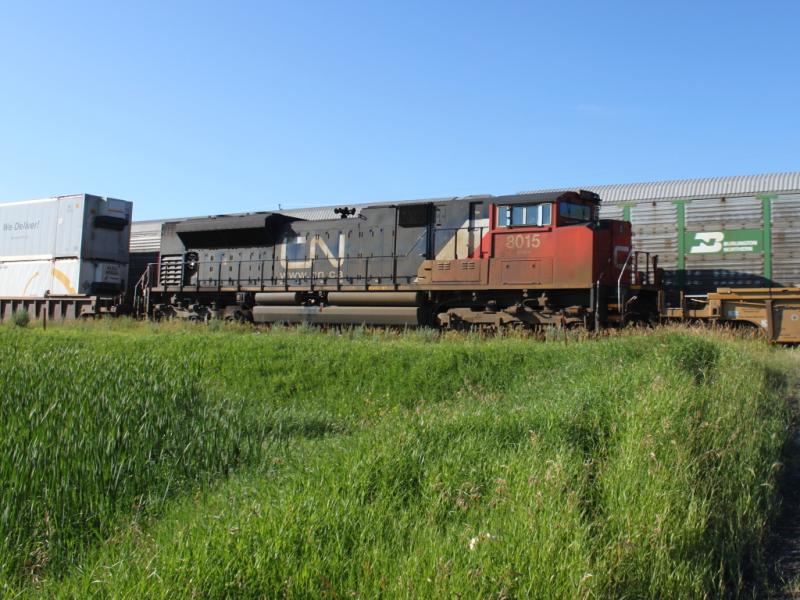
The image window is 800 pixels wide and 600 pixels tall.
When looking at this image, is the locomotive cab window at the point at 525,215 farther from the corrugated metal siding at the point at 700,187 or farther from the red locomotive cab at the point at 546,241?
the corrugated metal siding at the point at 700,187

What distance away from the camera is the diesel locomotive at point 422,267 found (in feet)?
46.8

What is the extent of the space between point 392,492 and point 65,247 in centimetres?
2084

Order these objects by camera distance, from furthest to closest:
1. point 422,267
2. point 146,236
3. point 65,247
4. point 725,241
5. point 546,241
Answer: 1. point 146,236
2. point 65,247
3. point 725,241
4. point 422,267
5. point 546,241

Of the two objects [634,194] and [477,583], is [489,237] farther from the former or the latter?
[477,583]

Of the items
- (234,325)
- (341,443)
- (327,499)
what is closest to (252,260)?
(234,325)

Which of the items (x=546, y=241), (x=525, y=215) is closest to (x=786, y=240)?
(x=546, y=241)

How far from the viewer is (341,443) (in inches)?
217

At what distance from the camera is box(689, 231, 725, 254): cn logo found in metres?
16.3

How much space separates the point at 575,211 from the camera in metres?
14.8

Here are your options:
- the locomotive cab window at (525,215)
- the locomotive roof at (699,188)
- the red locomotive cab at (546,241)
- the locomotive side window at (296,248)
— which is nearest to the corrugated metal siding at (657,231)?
the locomotive roof at (699,188)

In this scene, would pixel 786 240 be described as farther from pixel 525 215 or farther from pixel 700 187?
pixel 525 215

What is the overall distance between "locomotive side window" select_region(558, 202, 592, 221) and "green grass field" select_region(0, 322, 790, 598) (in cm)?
718

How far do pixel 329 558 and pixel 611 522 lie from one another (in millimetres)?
1579

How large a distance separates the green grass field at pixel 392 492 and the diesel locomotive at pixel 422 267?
6601mm
